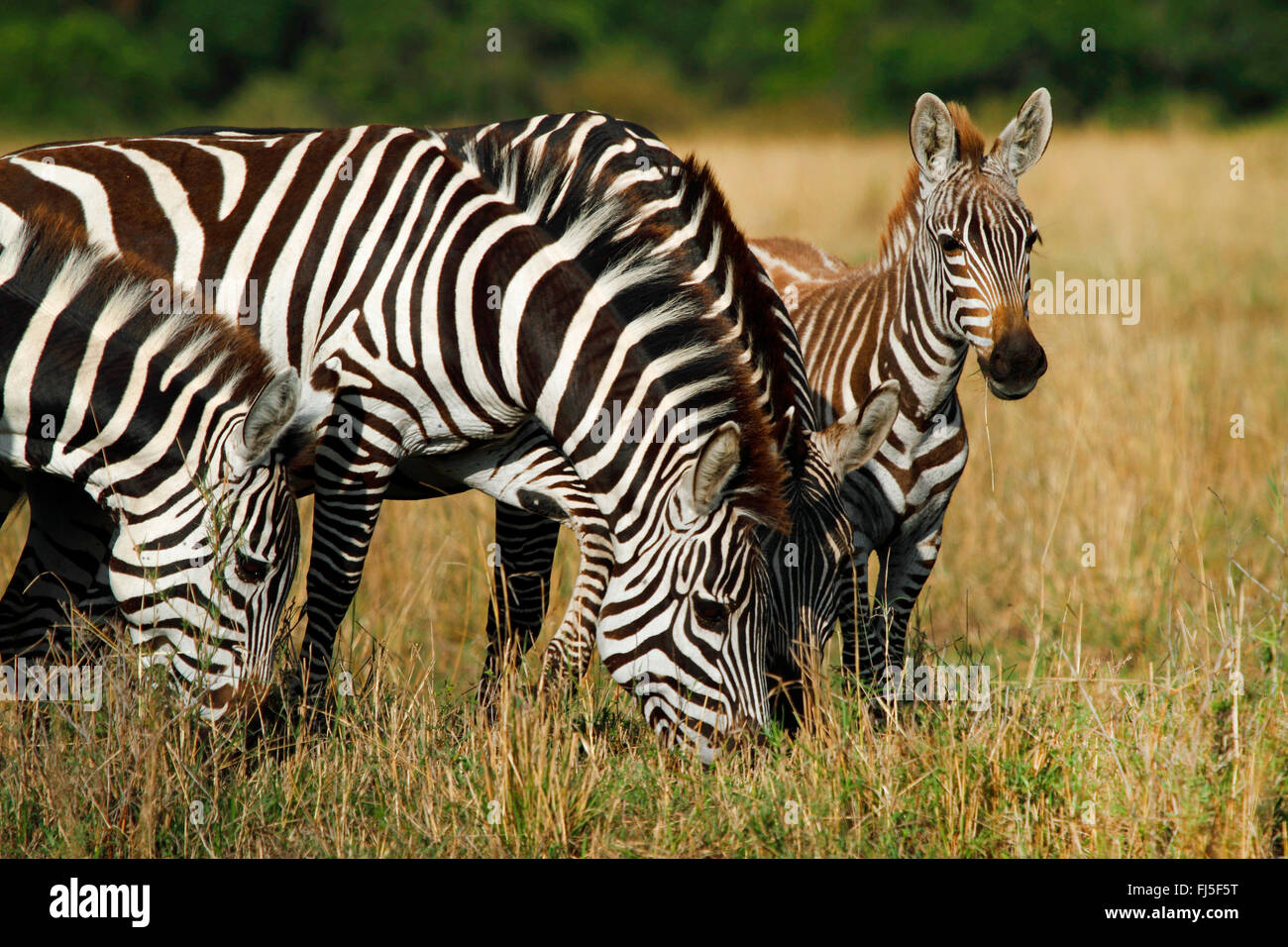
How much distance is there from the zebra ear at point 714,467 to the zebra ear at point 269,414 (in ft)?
4.08

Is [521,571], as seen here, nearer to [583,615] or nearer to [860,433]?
[583,615]

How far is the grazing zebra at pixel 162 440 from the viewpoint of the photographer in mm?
3777

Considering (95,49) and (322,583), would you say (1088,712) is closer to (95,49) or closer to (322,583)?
(322,583)

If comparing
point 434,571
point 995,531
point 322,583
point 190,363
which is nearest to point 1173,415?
point 995,531

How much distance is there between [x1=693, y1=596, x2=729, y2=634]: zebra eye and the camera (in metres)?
3.85

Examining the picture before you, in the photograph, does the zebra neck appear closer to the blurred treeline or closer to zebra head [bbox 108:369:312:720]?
zebra head [bbox 108:369:312:720]

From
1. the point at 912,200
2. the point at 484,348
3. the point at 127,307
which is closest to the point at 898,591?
the point at 912,200

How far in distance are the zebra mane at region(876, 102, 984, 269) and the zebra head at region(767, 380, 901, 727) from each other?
1.04 m

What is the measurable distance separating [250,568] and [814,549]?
1.81 meters

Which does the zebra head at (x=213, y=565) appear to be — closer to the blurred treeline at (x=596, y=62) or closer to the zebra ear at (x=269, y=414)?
the zebra ear at (x=269, y=414)

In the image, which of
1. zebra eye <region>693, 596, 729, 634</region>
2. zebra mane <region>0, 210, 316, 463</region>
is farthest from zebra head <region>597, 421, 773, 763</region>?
zebra mane <region>0, 210, 316, 463</region>

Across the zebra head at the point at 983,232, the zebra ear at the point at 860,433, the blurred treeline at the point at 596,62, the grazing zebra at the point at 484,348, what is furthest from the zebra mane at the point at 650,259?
the blurred treeline at the point at 596,62

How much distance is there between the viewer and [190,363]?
3965mm

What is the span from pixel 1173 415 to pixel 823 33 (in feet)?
88.5
